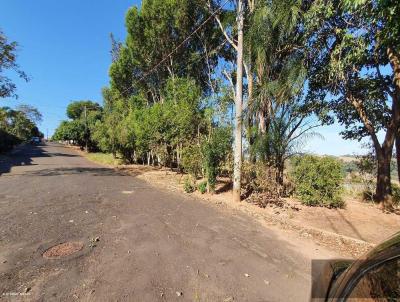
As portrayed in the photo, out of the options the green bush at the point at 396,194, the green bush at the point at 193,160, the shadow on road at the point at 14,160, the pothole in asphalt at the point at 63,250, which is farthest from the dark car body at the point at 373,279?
the shadow on road at the point at 14,160

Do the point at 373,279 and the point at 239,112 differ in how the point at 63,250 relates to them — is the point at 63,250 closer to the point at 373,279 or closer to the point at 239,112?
the point at 373,279

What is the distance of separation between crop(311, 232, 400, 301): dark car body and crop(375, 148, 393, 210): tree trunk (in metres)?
9.22

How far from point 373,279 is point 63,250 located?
501 cm

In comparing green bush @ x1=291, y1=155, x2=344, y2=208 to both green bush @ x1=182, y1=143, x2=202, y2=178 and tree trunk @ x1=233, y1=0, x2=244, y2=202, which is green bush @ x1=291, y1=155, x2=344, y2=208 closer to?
tree trunk @ x1=233, y1=0, x2=244, y2=202

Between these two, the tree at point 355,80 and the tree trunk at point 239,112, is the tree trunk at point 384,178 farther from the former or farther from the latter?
the tree trunk at point 239,112

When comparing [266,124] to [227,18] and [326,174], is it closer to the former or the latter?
[326,174]

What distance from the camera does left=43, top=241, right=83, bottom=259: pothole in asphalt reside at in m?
4.75

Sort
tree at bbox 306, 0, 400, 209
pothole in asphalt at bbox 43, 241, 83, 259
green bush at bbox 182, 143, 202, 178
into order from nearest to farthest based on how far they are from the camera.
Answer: pothole in asphalt at bbox 43, 241, 83, 259
tree at bbox 306, 0, 400, 209
green bush at bbox 182, 143, 202, 178

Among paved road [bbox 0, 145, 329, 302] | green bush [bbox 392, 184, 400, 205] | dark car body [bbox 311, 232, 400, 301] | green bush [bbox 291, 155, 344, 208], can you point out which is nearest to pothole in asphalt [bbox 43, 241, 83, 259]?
paved road [bbox 0, 145, 329, 302]

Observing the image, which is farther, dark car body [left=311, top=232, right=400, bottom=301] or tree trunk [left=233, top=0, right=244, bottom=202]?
tree trunk [left=233, top=0, right=244, bottom=202]

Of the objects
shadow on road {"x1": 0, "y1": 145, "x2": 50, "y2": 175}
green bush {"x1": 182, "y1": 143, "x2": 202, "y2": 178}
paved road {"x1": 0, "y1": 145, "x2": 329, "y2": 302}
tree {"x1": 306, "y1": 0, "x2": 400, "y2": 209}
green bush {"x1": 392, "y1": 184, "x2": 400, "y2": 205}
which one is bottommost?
paved road {"x1": 0, "y1": 145, "x2": 329, "y2": 302}

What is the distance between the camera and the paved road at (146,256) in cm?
372

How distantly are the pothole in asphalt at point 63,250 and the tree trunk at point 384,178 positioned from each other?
9582 mm

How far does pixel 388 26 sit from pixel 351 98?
4.85 m
